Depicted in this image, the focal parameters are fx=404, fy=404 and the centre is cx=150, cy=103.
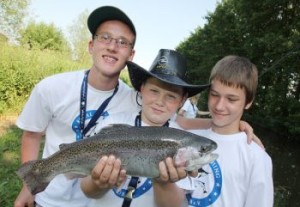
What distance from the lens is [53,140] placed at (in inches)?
145

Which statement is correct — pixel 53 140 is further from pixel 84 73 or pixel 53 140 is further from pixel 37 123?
pixel 84 73

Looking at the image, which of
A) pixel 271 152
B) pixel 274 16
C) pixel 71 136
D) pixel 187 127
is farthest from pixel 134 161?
pixel 274 16

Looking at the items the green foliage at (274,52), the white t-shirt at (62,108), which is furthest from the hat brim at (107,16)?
the green foliage at (274,52)

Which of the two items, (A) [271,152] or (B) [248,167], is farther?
(A) [271,152]

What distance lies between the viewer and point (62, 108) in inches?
145

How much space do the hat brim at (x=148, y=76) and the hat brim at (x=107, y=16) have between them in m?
0.41

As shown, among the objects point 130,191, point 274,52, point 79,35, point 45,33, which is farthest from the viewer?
point 45,33

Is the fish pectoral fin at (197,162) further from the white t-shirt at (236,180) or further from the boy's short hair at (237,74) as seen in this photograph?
the boy's short hair at (237,74)

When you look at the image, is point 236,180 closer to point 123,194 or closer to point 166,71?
point 123,194

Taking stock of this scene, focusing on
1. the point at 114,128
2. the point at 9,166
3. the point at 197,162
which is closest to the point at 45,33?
the point at 9,166

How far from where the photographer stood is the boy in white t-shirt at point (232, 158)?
3.57 metres

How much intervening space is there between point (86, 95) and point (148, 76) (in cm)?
59

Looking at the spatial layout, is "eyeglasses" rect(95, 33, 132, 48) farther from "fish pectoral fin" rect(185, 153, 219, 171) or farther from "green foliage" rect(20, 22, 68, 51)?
"green foliage" rect(20, 22, 68, 51)

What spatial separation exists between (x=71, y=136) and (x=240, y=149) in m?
1.56
